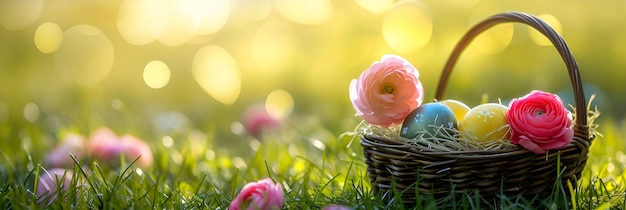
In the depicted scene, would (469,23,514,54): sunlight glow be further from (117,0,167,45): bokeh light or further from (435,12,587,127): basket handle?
(435,12,587,127): basket handle

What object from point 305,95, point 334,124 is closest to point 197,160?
point 334,124

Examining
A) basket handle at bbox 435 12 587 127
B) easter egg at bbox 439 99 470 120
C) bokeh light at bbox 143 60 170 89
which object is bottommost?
bokeh light at bbox 143 60 170 89

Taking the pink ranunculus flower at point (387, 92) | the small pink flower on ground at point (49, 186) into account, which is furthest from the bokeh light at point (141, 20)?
the pink ranunculus flower at point (387, 92)

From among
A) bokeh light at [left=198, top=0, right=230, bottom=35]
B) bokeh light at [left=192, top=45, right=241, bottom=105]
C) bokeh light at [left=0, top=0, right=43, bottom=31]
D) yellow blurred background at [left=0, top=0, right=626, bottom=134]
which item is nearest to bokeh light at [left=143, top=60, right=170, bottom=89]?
yellow blurred background at [left=0, top=0, right=626, bottom=134]

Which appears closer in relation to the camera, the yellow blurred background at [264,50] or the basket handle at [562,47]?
the basket handle at [562,47]

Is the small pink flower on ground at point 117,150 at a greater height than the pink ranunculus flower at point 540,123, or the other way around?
the pink ranunculus flower at point 540,123

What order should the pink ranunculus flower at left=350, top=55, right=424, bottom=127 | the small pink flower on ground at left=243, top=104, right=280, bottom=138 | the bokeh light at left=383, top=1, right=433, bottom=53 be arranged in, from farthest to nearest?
1. the bokeh light at left=383, top=1, right=433, bottom=53
2. the small pink flower on ground at left=243, top=104, right=280, bottom=138
3. the pink ranunculus flower at left=350, top=55, right=424, bottom=127

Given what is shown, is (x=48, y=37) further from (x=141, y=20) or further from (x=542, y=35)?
(x=542, y=35)

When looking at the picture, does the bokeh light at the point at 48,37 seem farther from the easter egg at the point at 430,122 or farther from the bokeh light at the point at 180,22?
the easter egg at the point at 430,122

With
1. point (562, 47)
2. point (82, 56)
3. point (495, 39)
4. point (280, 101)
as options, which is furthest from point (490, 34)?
point (562, 47)
